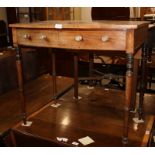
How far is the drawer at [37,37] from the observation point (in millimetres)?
1359

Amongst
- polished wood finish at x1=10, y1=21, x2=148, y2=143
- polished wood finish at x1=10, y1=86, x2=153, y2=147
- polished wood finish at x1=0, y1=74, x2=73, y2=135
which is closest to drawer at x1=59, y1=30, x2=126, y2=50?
polished wood finish at x1=10, y1=21, x2=148, y2=143

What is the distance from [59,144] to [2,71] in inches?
44.2

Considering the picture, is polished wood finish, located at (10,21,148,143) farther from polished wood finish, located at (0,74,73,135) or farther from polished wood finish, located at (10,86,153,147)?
polished wood finish, located at (0,74,73,135)

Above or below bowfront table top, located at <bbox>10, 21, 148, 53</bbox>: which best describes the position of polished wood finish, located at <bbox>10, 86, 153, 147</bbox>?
below

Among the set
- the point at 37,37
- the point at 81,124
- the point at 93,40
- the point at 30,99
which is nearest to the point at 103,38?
the point at 93,40

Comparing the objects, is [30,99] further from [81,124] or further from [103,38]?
[103,38]

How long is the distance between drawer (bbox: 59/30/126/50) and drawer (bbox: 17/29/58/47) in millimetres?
54

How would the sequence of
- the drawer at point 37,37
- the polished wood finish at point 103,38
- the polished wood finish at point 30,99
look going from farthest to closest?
the polished wood finish at point 30,99
the drawer at point 37,37
the polished wood finish at point 103,38

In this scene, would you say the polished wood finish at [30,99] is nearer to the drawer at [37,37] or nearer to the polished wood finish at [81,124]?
the polished wood finish at [81,124]

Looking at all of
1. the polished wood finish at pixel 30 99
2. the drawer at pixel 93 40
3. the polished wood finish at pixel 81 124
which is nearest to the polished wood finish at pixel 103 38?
the drawer at pixel 93 40

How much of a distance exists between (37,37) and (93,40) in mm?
372

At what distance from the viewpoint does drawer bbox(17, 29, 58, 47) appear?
4.46ft

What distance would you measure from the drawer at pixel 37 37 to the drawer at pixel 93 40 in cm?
5
